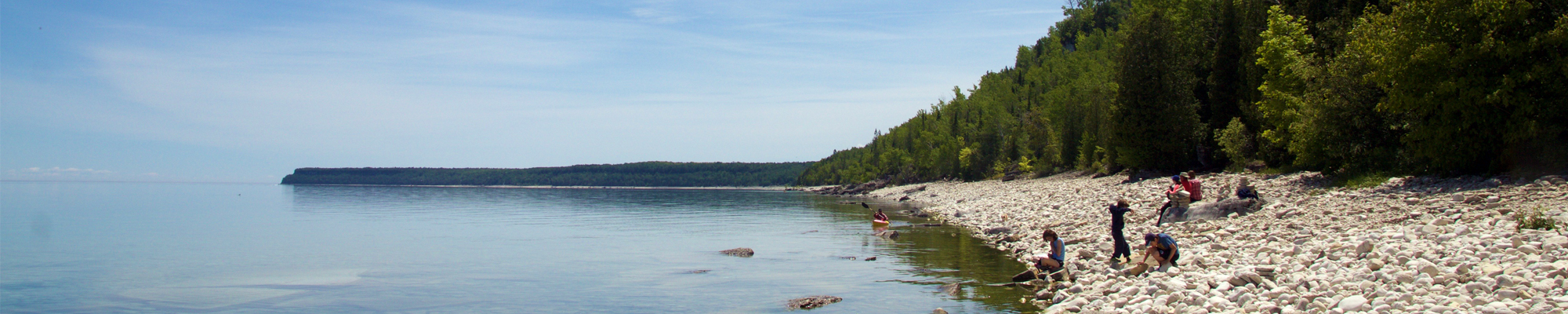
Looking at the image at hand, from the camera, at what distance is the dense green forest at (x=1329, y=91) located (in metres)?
20.9

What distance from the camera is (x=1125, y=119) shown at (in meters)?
49.9

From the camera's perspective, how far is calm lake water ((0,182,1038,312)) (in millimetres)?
18906

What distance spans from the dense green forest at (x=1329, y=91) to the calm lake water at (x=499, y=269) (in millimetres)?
11904

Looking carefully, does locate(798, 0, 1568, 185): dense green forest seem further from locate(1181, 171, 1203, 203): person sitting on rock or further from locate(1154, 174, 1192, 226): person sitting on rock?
locate(1154, 174, 1192, 226): person sitting on rock

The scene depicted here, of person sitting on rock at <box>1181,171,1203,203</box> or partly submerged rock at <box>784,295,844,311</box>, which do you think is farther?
person sitting on rock at <box>1181,171,1203,203</box>

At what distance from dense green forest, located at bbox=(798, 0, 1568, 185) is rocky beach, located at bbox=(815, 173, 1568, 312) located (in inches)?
56.9

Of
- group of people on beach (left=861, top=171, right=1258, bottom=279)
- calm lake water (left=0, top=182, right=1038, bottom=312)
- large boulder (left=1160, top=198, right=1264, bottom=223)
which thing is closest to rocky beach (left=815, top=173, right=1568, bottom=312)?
large boulder (left=1160, top=198, right=1264, bottom=223)

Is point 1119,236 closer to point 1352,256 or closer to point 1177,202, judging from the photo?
point 1352,256

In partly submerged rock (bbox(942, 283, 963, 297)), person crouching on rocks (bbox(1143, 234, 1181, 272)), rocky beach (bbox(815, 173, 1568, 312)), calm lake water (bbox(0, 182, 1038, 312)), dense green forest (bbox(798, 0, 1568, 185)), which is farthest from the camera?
dense green forest (bbox(798, 0, 1568, 185))

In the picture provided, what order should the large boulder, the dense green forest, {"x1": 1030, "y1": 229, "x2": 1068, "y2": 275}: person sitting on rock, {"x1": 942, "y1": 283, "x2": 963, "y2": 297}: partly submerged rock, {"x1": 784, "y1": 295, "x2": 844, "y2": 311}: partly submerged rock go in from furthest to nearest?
1. the large boulder
2. the dense green forest
3. {"x1": 1030, "y1": 229, "x2": 1068, "y2": 275}: person sitting on rock
4. {"x1": 942, "y1": 283, "x2": 963, "y2": 297}: partly submerged rock
5. {"x1": 784, "y1": 295, "x2": 844, "y2": 311}: partly submerged rock

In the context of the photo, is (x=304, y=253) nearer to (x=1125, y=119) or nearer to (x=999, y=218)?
(x=999, y=218)

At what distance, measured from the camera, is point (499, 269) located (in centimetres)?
2620

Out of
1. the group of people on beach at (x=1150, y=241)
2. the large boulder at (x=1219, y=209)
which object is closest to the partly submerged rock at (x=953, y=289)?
the group of people on beach at (x=1150, y=241)

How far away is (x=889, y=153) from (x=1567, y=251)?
478ft
